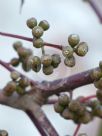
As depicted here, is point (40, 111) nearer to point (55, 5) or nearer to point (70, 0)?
point (55, 5)

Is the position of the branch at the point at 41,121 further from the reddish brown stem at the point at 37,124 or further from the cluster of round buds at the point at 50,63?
the cluster of round buds at the point at 50,63

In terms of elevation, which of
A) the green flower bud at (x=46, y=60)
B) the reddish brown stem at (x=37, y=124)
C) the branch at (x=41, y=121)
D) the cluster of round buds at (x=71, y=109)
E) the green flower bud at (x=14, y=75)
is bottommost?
the reddish brown stem at (x=37, y=124)

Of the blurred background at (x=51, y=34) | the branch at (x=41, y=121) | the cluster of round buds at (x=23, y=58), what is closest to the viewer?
the branch at (x=41, y=121)

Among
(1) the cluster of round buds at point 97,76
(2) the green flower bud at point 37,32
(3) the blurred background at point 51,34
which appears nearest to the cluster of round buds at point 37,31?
(2) the green flower bud at point 37,32

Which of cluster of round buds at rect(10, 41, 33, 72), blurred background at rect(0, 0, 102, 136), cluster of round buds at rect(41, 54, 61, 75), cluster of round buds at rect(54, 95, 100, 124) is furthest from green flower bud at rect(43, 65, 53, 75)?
blurred background at rect(0, 0, 102, 136)

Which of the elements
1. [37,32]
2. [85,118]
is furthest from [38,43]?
[85,118]

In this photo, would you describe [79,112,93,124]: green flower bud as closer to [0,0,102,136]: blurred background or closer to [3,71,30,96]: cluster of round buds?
[3,71,30,96]: cluster of round buds

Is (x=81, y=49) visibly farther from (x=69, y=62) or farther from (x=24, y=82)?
(x=24, y=82)
